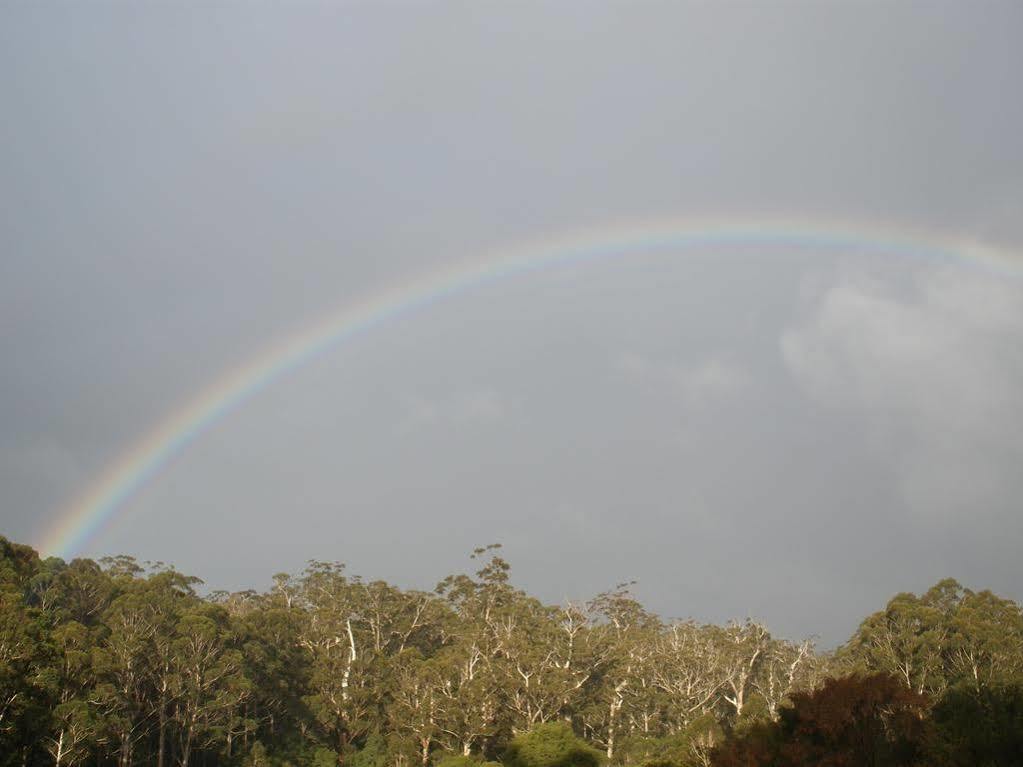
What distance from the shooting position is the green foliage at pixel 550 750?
3688cm

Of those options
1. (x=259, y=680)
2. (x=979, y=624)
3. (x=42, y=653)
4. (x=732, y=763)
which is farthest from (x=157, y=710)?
(x=979, y=624)

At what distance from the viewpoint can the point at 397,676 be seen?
53125mm

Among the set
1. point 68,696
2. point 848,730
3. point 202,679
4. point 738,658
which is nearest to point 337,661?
point 202,679

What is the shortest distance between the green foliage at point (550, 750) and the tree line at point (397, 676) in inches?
4.0

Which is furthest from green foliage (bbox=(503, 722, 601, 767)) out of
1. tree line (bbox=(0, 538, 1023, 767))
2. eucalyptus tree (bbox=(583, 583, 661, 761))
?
eucalyptus tree (bbox=(583, 583, 661, 761))

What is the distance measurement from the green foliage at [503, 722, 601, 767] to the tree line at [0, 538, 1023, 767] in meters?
0.10

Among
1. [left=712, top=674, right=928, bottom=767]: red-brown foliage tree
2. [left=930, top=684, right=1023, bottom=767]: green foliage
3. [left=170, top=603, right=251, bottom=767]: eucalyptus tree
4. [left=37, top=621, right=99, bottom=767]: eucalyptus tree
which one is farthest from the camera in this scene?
[left=170, top=603, right=251, bottom=767]: eucalyptus tree

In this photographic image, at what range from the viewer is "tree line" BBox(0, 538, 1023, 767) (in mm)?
38312

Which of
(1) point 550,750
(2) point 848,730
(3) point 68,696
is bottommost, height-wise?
(1) point 550,750

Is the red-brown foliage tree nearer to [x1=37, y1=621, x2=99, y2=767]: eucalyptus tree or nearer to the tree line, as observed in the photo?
the tree line

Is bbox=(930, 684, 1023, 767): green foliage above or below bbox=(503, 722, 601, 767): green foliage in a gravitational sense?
above

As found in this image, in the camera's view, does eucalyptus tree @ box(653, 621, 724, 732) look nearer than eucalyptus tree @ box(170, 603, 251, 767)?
No

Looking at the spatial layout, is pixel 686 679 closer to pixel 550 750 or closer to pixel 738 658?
pixel 738 658

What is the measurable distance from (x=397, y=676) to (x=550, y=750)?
18.9 metres
